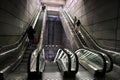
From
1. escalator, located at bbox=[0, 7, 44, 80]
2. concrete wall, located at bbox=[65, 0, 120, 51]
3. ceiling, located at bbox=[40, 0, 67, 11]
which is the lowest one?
escalator, located at bbox=[0, 7, 44, 80]

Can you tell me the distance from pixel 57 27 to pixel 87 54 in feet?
36.8

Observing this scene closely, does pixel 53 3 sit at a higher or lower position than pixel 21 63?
higher

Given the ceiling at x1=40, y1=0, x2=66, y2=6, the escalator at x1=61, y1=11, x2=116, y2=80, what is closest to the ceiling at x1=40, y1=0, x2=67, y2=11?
the ceiling at x1=40, y1=0, x2=66, y2=6

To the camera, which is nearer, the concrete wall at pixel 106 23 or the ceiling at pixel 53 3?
the concrete wall at pixel 106 23

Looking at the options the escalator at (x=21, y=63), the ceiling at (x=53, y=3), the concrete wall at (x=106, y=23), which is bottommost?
the escalator at (x=21, y=63)

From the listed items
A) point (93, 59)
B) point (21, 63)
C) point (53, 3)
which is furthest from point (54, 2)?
point (93, 59)

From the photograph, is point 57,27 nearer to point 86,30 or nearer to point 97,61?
point 86,30

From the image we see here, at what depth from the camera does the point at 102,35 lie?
4.99 metres

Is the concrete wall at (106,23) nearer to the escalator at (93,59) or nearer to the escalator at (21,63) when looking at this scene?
the escalator at (93,59)

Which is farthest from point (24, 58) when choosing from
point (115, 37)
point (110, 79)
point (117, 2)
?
point (117, 2)

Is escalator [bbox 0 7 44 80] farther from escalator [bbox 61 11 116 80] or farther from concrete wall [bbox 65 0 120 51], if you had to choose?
concrete wall [bbox 65 0 120 51]

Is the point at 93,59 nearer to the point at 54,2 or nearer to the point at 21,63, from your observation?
the point at 21,63

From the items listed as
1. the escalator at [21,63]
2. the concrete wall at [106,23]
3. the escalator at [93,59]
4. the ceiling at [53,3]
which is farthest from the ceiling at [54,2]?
the concrete wall at [106,23]

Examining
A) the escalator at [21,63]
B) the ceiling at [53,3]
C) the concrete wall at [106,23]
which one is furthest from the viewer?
the ceiling at [53,3]
